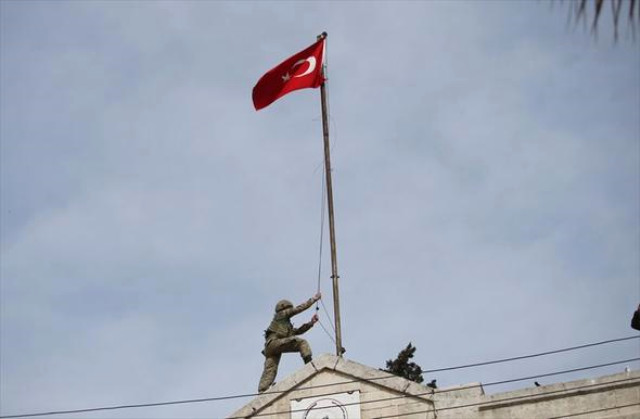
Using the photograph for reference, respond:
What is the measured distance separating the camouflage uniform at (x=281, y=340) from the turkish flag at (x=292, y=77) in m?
5.40

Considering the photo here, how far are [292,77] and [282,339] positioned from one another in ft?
21.4

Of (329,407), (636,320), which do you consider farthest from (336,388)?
(636,320)

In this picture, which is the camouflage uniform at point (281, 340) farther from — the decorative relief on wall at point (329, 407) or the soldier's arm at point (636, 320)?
the soldier's arm at point (636, 320)

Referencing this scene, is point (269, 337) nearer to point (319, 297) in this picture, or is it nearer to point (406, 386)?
point (319, 297)

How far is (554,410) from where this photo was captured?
62.0 feet

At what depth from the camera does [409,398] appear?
19922 millimetres

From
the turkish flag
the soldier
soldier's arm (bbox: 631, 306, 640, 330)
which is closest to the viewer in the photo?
soldier's arm (bbox: 631, 306, 640, 330)

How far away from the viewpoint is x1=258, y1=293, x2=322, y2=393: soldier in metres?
21.5

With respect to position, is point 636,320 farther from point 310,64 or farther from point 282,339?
point 310,64

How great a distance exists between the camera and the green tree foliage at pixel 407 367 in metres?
A: 26.3

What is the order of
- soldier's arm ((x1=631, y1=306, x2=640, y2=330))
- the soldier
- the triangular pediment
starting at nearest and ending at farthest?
soldier's arm ((x1=631, y1=306, x2=640, y2=330)) → the triangular pediment → the soldier

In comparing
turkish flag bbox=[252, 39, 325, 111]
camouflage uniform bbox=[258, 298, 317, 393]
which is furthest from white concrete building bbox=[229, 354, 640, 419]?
turkish flag bbox=[252, 39, 325, 111]

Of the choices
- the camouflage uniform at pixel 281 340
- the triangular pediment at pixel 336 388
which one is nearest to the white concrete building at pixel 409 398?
the triangular pediment at pixel 336 388

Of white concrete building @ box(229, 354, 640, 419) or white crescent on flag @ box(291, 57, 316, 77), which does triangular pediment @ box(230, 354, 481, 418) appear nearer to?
white concrete building @ box(229, 354, 640, 419)
